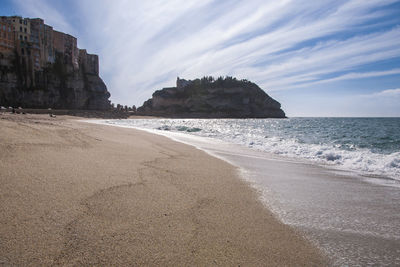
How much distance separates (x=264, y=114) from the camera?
10800cm

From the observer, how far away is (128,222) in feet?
6.10

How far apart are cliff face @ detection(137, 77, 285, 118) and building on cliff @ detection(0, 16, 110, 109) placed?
118 feet

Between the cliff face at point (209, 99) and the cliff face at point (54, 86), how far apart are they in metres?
34.7

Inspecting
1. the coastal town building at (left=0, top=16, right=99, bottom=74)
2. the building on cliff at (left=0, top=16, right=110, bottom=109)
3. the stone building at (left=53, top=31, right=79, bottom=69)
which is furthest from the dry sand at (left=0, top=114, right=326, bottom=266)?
the stone building at (left=53, top=31, right=79, bottom=69)

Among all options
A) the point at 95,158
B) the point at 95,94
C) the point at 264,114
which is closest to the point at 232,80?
the point at 264,114

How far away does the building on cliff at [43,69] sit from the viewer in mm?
42344

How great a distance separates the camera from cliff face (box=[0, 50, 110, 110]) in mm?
42594

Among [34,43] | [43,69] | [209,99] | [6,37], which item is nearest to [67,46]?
[34,43]

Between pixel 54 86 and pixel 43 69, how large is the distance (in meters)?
4.26

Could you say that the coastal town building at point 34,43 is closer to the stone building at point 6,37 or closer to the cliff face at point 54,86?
the stone building at point 6,37

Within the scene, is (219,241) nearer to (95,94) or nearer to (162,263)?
(162,263)

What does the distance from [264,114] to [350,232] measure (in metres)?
111

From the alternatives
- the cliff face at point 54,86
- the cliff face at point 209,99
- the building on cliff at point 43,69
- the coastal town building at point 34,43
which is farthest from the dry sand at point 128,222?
the cliff face at point 209,99

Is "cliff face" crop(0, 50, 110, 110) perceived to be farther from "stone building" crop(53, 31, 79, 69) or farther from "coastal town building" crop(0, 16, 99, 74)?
"stone building" crop(53, 31, 79, 69)
